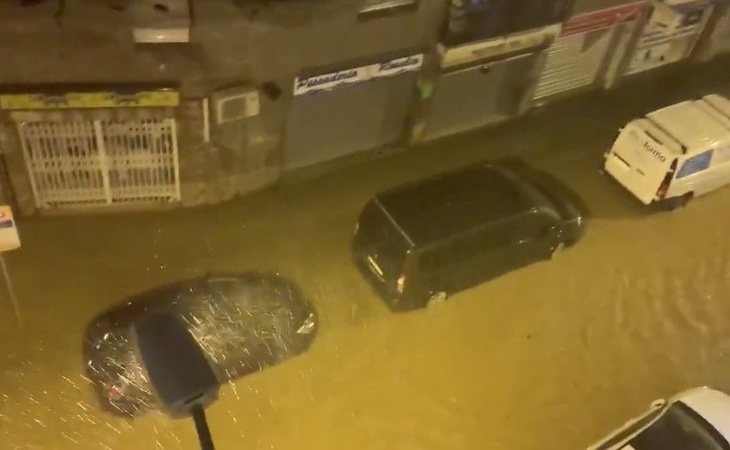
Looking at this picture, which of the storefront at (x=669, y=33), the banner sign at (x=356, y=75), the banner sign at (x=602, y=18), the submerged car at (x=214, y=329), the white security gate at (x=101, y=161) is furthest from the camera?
the storefront at (x=669, y=33)

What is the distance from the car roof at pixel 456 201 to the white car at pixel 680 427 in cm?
51

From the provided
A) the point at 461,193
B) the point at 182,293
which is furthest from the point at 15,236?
the point at 461,193

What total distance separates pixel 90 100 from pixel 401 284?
73cm

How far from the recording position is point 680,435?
1.48m

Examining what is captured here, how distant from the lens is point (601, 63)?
2275mm

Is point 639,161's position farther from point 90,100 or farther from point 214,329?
point 90,100

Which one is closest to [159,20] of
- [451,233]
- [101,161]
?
[101,161]

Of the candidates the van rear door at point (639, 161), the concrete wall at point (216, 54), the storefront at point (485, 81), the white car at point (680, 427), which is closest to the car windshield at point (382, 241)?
the concrete wall at point (216, 54)

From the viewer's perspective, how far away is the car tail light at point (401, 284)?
1.72m

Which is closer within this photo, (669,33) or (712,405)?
(712,405)

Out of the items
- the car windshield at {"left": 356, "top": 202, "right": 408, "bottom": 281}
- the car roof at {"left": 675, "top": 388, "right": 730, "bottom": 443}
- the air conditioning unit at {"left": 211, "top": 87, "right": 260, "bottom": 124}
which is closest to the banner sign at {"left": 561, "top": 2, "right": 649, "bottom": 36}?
the car windshield at {"left": 356, "top": 202, "right": 408, "bottom": 281}

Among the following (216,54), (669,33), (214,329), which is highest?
(216,54)

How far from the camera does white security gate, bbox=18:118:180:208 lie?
1.69m

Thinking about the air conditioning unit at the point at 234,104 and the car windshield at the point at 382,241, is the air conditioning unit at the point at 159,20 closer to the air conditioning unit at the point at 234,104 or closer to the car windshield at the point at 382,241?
the air conditioning unit at the point at 234,104
